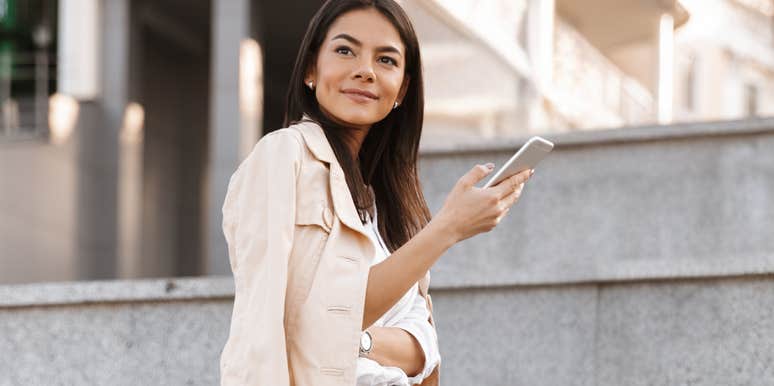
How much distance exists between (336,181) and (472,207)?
1.18ft

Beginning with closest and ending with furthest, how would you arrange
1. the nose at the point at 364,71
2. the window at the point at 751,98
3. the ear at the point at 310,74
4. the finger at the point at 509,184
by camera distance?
1. the finger at the point at 509,184
2. the nose at the point at 364,71
3. the ear at the point at 310,74
4. the window at the point at 751,98

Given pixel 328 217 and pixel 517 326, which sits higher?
pixel 328 217

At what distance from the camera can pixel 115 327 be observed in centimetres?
487

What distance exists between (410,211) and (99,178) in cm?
1654

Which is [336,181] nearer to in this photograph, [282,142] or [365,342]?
[282,142]

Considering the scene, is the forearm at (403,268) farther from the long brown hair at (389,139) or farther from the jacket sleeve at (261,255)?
the long brown hair at (389,139)

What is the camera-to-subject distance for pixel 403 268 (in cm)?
267

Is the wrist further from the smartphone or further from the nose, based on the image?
the nose

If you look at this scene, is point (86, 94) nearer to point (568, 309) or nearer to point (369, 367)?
point (568, 309)

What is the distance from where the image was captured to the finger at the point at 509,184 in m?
2.67

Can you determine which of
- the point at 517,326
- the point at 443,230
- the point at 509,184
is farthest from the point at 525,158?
the point at 517,326

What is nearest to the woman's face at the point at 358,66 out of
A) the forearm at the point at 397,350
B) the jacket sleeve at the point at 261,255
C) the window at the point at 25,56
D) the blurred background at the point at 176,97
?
the jacket sleeve at the point at 261,255

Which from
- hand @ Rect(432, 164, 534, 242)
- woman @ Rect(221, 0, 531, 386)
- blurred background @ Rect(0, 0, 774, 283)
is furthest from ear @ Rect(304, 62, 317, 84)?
blurred background @ Rect(0, 0, 774, 283)

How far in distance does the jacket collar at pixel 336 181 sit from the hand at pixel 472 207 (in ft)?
0.75
